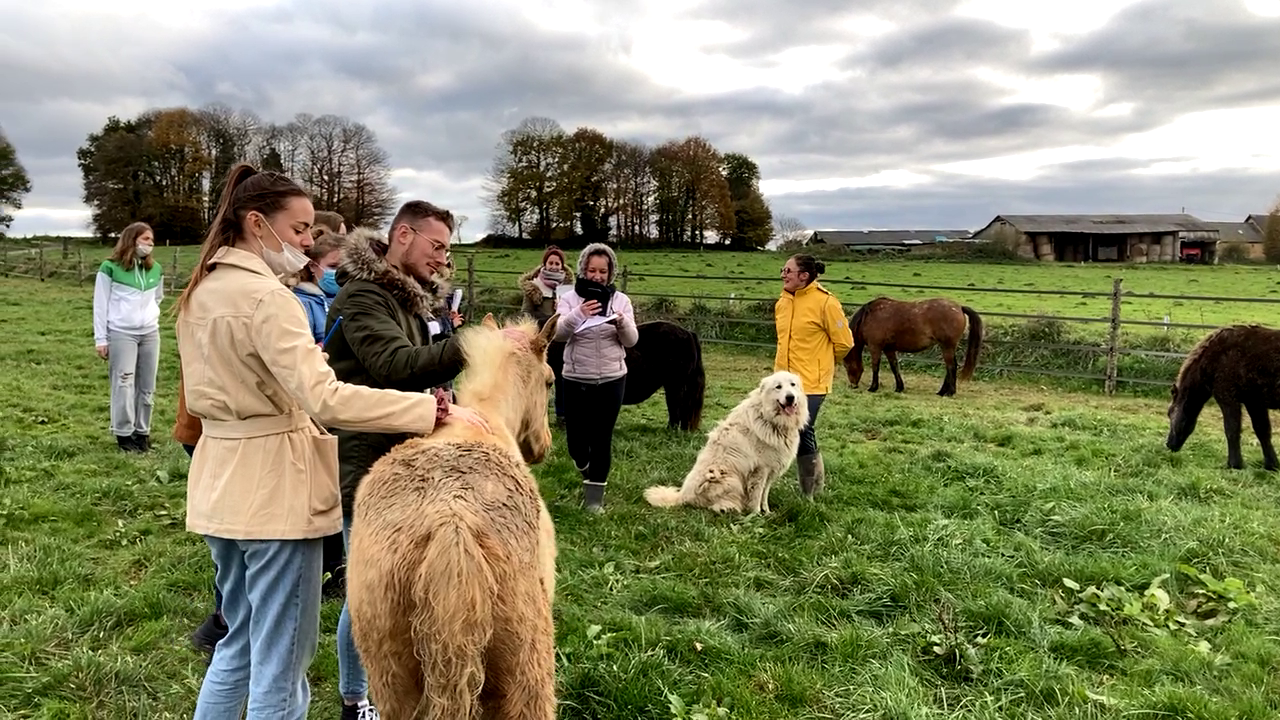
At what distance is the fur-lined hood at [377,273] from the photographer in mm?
2676

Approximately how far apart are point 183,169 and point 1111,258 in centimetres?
6521

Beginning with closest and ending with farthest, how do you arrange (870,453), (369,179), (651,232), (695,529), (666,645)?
(666,645)
(695,529)
(870,453)
(369,179)
(651,232)

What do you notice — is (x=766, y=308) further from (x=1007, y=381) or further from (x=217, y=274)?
(x=217, y=274)

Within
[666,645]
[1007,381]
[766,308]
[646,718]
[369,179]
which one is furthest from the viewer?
[369,179]

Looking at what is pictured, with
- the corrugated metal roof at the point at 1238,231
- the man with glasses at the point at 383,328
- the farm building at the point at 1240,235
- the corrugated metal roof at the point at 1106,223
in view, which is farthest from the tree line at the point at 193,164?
the corrugated metal roof at the point at 1238,231

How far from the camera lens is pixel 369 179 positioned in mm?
37562

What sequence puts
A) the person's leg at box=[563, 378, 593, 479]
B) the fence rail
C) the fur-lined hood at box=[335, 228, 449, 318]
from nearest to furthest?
the fur-lined hood at box=[335, 228, 449, 318], the person's leg at box=[563, 378, 593, 479], the fence rail

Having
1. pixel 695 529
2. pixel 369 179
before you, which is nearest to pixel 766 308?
pixel 695 529

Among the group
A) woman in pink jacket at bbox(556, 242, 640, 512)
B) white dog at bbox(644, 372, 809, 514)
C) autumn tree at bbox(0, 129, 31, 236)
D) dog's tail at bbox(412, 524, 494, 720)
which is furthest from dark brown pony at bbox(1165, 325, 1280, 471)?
autumn tree at bbox(0, 129, 31, 236)

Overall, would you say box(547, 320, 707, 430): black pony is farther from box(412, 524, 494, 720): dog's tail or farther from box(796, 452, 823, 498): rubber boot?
box(412, 524, 494, 720): dog's tail

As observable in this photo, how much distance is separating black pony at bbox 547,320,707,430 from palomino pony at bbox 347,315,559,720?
22.0 ft

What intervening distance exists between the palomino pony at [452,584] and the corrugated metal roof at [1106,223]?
215 ft

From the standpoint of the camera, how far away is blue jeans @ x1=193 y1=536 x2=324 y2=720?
7.12 ft

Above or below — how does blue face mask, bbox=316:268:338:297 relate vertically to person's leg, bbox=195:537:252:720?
above
